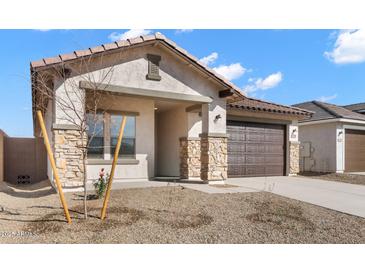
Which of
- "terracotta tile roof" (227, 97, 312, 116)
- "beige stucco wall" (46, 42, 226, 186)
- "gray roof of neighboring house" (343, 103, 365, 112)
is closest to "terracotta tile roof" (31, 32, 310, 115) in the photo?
"beige stucco wall" (46, 42, 226, 186)

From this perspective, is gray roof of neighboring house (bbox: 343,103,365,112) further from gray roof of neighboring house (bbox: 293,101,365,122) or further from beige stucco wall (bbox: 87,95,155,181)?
beige stucco wall (bbox: 87,95,155,181)

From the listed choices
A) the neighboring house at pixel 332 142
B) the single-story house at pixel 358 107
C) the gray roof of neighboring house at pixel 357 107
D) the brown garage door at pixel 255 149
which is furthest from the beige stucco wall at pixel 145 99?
the gray roof of neighboring house at pixel 357 107

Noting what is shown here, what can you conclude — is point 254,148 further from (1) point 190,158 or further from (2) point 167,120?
(2) point 167,120

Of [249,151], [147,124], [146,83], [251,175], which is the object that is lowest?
[251,175]

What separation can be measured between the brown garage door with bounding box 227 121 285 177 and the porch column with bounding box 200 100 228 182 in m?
2.36

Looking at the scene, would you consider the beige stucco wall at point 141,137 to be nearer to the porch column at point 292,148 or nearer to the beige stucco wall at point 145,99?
the beige stucco wall at point 145,99

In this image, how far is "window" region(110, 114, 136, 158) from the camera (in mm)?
10961

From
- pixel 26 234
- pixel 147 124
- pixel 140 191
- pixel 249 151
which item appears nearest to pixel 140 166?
pixel 147 124

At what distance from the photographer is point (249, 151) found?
Answer: 1365cm

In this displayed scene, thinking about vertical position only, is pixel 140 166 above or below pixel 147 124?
below

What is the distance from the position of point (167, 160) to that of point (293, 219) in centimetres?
861

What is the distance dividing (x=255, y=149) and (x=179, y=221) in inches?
367

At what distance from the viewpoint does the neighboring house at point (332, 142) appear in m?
16.1

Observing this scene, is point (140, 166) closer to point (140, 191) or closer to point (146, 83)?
point (140, 191)
